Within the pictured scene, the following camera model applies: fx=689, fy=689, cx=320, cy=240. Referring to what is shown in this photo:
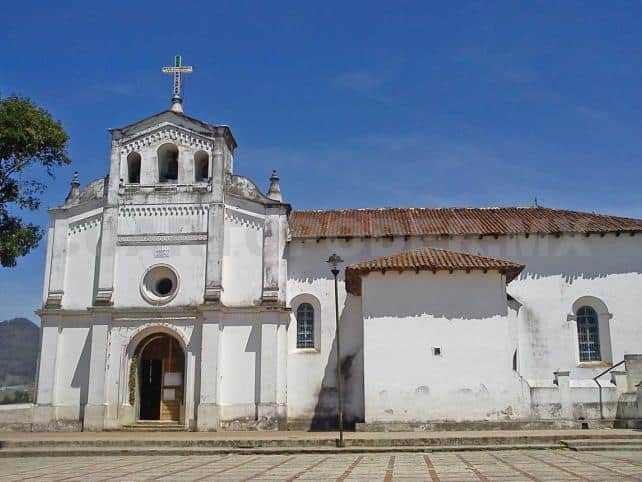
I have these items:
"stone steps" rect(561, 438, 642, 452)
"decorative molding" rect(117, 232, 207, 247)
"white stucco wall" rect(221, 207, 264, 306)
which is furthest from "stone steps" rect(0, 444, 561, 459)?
"decorative molding" rect(117, 232, 207, 247)

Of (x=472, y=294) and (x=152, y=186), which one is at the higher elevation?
(x=152, y=186)

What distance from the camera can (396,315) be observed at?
24.6 meters

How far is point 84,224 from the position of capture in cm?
2833

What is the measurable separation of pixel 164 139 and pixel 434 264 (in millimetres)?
12435

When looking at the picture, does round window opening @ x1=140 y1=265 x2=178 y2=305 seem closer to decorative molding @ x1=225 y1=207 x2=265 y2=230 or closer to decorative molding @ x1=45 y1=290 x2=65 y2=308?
decorative molding @ x1=225 y1=207 x2=265 y2=230

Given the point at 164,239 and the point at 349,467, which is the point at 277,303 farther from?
the point at 349,467

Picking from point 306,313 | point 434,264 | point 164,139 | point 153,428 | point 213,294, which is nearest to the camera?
point 434,264

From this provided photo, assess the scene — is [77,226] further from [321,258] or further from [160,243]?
[321,258]

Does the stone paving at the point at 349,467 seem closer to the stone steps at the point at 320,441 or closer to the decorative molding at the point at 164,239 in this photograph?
the stone steps at the point at 320,441

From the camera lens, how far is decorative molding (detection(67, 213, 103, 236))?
2822cm

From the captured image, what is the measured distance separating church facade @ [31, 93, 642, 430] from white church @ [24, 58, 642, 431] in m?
0.06

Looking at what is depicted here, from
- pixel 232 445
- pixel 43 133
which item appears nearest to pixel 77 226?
pixel 43 133

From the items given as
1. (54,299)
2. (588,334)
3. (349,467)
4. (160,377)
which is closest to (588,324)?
(588,334)

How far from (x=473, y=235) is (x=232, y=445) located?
1330cm
